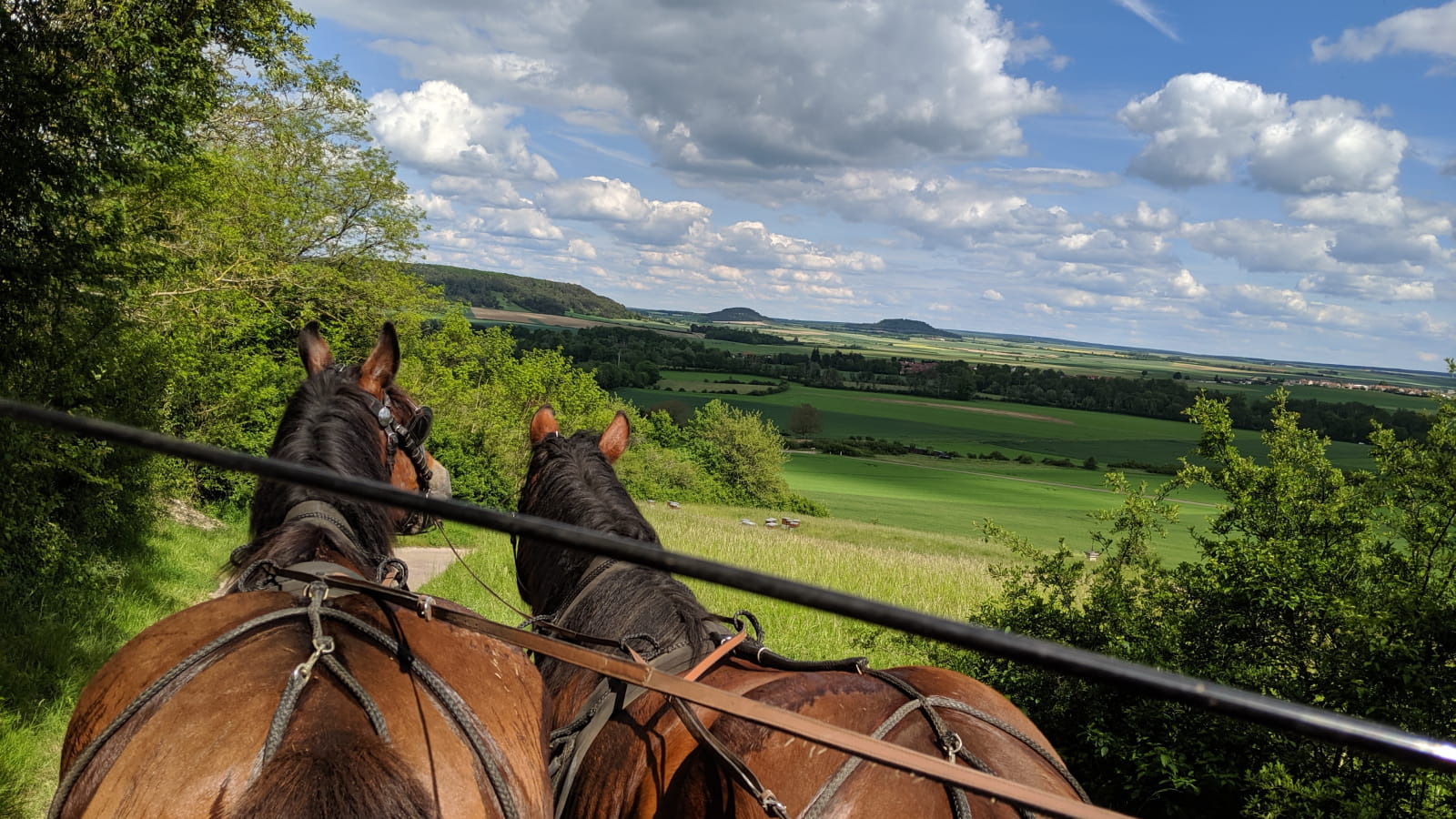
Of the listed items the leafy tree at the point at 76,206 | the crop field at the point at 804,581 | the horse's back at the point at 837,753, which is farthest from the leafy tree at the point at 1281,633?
the leafy tree at the point at 76,206

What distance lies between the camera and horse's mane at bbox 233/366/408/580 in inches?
101

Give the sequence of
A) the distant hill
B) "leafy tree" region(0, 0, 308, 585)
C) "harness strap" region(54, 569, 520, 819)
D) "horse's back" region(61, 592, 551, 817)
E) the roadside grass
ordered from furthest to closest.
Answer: the distant hill → "leafy tree" region(0, 0, 308, 585) → the roadside grass → "harness strap" region(54, 569, 520, 819) → "horse's back" region(61, 592, 551, 817)

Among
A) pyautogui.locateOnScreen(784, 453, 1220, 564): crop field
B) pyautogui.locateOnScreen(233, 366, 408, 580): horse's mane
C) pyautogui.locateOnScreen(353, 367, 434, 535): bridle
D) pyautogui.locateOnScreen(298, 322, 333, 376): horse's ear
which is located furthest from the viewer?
pyautogui.locateOnScreen(784, 453, 1220, 564): crop field

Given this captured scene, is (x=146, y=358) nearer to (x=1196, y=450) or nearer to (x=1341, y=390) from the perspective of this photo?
(x=1196, y=450)

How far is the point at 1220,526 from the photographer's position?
5367 millimetres

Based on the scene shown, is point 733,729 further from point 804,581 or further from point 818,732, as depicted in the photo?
point 804,581

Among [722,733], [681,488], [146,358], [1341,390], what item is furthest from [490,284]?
[722,733]

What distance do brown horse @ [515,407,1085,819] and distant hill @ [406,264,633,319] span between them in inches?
4231

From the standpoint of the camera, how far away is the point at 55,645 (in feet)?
20.6

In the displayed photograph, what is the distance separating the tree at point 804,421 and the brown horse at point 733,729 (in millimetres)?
73017

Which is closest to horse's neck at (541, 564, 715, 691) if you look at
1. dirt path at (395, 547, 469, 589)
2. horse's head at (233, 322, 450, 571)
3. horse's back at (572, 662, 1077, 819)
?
horse's back at (572, 662, 1077, 819)

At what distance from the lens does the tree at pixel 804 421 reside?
76.0m

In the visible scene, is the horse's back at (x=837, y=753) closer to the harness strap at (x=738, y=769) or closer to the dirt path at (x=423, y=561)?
the harness strap at (x=738, y=769)

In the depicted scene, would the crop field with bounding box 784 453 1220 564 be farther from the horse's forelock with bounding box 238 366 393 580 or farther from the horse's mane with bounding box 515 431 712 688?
the horse's forelock with bounding box 238 366 393 580
